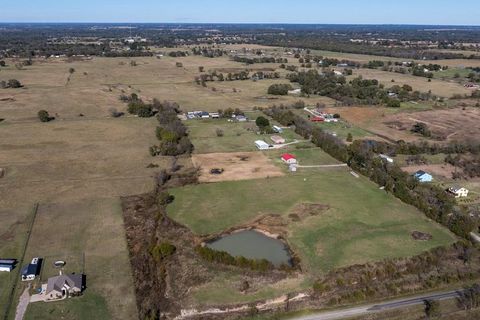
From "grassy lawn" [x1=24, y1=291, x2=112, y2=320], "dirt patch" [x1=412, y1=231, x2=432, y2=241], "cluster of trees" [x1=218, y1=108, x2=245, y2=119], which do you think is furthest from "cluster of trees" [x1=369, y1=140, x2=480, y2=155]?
"grassy lawn" [x1=24, y1=291, x2=112, y2=320]

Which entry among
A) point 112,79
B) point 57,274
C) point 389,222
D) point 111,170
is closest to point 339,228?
point 389,222

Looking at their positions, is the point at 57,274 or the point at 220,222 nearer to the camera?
the point at 57,274

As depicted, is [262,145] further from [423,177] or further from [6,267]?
[6,267]

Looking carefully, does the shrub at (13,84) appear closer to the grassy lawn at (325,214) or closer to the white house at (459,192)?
the grassy lawn at (325,214)

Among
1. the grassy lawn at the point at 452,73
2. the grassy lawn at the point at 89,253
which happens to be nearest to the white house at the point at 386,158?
the grassy lawn at the point at 89,253

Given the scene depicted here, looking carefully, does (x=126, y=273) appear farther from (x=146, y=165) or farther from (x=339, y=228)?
(x=146, y=165)

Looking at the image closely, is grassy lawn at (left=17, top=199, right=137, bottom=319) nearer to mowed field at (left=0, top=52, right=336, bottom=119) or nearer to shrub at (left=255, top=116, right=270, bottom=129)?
shrub at (left=255, top=116, right=270, bottom=129)
